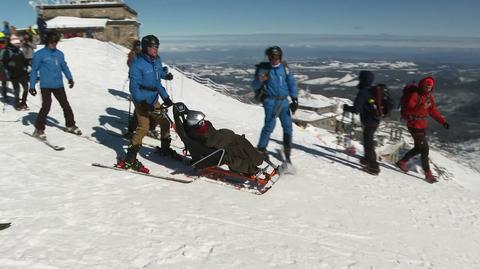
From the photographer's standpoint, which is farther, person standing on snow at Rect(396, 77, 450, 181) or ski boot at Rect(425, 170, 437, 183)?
ski boot at Rect(425, 170, 437, 183)

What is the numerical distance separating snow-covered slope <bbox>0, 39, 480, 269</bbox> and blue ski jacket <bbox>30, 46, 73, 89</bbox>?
1489 mm

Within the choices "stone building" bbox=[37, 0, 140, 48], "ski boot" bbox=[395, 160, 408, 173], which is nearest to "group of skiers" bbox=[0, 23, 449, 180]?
"ski boot" bbox=[395, 160, 408, 173]

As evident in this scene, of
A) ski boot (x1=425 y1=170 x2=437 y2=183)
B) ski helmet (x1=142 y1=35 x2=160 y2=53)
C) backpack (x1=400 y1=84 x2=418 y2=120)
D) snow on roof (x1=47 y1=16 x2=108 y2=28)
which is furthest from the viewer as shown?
snow on roof (x1=47 y1=16 x2=108 y2=28)

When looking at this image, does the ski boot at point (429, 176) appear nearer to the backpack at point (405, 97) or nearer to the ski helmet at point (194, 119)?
the backpack at point (405, 97)

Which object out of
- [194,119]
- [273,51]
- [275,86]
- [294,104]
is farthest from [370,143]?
[194,119]

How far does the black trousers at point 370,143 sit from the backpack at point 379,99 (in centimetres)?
38

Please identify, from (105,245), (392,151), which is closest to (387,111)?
(105,245)

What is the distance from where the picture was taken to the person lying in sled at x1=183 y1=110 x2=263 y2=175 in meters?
6.71

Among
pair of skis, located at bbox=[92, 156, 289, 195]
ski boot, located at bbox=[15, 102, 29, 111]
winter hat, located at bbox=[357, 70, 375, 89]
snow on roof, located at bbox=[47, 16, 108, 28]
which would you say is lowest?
pair of skis, located at bbox=[92, 156, 289, 195]

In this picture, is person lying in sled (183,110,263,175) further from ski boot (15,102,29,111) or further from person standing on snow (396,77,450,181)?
ski boot (15,102,29,111)

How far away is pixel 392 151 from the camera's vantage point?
48344 mm

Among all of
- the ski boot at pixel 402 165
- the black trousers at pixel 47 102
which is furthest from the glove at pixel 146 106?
the ski boot at pixel 402 165

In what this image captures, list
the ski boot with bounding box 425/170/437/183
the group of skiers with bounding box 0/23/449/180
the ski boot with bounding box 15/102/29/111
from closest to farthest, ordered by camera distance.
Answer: the group of skiers with bounding box 0/23/449/180, the ski boot with bounding box 425/170/437/183, the ski boot with bounding box 15/102/29/111

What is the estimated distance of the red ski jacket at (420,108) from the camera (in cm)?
870
